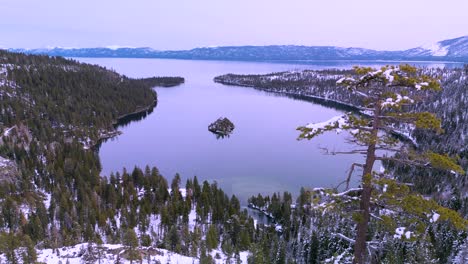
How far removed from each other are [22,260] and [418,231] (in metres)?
33.9

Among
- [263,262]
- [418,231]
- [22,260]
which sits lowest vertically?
[263,262]

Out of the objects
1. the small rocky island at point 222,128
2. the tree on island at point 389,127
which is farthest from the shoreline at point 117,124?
the tree on island at point 389,127

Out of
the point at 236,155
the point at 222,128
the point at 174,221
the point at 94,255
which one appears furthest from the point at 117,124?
the point at 94,255

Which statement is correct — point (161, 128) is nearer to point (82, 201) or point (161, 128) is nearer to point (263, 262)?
point (82, 201)

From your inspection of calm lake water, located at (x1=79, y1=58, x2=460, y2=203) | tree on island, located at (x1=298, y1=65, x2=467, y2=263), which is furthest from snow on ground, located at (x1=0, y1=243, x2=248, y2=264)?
calm lake water, located at (x1=79, y1=58, x2=460, y2=203)

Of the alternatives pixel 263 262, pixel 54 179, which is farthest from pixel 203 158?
pixel 263 262

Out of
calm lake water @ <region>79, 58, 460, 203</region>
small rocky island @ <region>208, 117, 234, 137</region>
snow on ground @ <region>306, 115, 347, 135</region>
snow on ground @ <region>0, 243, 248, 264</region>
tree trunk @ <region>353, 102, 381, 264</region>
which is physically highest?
snow on ground @ <region>306, 115, 347, 135</region>

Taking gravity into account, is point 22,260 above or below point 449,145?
above

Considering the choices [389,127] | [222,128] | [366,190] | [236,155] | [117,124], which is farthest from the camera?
[117,124]

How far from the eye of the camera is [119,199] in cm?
6806

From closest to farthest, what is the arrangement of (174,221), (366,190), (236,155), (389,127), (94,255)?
(389,127)
(366,190)
(94,255)
(174,221)
(236,155)

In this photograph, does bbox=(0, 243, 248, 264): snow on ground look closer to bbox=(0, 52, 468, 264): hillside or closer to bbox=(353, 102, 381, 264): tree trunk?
bbox=(0, 52, 468, 264): hillside

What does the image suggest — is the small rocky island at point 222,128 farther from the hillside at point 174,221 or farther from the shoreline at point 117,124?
the hillside at point 174,221

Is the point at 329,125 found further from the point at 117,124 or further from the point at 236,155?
the point at 117,124
